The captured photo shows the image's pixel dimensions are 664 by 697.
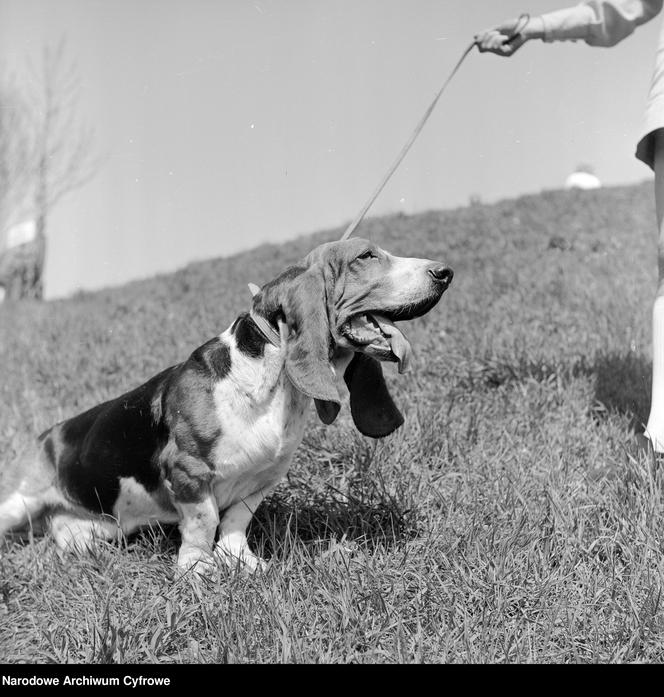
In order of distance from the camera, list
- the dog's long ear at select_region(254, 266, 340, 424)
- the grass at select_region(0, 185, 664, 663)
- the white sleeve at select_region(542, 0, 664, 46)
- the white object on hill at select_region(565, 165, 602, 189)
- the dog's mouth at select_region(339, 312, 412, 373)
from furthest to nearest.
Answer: the white object on hill at select_region(565, 165, 602, 189), the white sleeve at select_region(542, 0, 664, 46), the dog's mouth at select_region(339, 312, 412, 373), the dog's long ear at select_region(254, 266, 340, 424), the grass at select_region(0, 185, 664, 663)

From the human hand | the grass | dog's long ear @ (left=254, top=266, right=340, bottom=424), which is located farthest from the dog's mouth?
the human hand

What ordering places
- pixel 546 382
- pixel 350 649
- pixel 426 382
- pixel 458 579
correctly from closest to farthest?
pixel 350 649
pixel 458 579
pixel 546 382
pixel 426 382

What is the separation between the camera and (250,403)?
10.3ft

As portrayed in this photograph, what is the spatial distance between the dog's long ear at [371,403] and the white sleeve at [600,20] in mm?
2223

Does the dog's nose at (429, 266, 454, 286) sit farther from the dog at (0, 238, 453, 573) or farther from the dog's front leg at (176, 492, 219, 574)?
the dog's front leg at (176, 492, 219, 574)

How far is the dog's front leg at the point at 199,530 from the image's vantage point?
10.5 ft

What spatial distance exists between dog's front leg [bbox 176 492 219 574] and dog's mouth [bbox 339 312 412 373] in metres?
0.93

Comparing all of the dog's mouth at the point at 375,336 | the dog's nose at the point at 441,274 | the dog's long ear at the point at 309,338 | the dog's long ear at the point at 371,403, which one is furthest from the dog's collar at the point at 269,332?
the dog's nose at the point at 441,274

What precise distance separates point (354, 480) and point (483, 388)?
162 cm

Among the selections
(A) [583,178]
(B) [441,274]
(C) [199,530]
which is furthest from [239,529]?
(A) [583,178]

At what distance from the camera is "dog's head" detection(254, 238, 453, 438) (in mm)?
2857

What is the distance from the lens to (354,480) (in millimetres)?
3932

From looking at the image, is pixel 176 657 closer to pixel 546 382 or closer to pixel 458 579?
pixel 458 579
